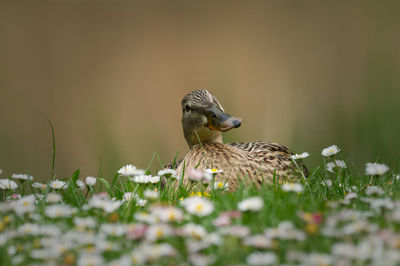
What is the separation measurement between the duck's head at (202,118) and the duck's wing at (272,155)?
13.5 inches

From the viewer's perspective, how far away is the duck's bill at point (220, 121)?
364cm

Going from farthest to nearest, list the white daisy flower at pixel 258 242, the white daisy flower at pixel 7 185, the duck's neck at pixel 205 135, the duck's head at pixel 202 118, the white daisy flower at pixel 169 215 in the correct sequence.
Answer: the duck's neck at pixel 205 135 < the duck's head at pixel 202 118 < the white daisy flower at pixel 7 185 < the white daisy flower at pixel 169 215 < the white daisy flower at pixel 258 242

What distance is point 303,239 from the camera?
1760 mm

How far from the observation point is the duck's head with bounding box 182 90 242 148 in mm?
3871

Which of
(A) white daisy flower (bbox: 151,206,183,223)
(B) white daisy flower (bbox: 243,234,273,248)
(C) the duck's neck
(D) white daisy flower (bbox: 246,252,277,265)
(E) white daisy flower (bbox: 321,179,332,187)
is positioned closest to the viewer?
(D) white daisy flower (bbox: 246,252,277,265)

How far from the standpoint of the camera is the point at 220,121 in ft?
12.4

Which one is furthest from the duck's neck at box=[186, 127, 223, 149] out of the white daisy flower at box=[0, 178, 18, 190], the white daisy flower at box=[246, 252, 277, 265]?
the white daisy flower at box=[246, 252, 277, 265]

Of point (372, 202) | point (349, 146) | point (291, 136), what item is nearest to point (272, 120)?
point (291, 136)

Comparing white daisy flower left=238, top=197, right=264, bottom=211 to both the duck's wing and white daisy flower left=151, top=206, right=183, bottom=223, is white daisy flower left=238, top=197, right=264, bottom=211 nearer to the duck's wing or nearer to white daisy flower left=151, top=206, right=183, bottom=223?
white daisy flower left=151, top=206, right=183, bottom=223

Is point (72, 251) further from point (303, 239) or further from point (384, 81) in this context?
point (384, 81)

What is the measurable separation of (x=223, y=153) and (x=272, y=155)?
43 centimetres

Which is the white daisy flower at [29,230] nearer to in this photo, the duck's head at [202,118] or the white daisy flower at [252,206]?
the white daisy flower at [252,206]

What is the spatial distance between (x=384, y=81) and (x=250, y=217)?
396 centimetres

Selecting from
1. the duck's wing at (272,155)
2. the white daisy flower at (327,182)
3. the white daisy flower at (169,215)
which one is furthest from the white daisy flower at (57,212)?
the duck's wing at (272,155)
